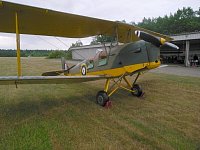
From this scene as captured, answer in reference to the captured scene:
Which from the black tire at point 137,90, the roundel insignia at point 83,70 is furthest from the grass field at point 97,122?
the roundel insignia at point 83,70

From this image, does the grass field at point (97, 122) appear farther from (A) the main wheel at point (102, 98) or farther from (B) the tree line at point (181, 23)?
(B) the tree line at point (181, 23)

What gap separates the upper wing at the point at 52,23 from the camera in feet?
15.3

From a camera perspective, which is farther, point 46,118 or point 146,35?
point 146,35

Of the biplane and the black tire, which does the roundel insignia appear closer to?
the biplane

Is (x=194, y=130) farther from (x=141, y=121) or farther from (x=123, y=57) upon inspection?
(x=123, y=57)

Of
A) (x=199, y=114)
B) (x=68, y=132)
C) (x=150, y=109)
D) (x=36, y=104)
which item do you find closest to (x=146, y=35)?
(x=150, y=109)

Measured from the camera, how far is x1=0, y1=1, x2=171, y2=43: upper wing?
4.66 metres

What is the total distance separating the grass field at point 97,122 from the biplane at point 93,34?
75cm

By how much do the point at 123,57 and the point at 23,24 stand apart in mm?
3111

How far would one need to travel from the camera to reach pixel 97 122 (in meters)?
4.68

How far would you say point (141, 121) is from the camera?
15.5 feet

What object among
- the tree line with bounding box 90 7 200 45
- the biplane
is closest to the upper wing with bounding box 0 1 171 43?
Result: the biplane

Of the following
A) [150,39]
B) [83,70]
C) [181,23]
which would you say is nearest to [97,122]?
[150,39]

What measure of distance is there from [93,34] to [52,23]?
193 cm
